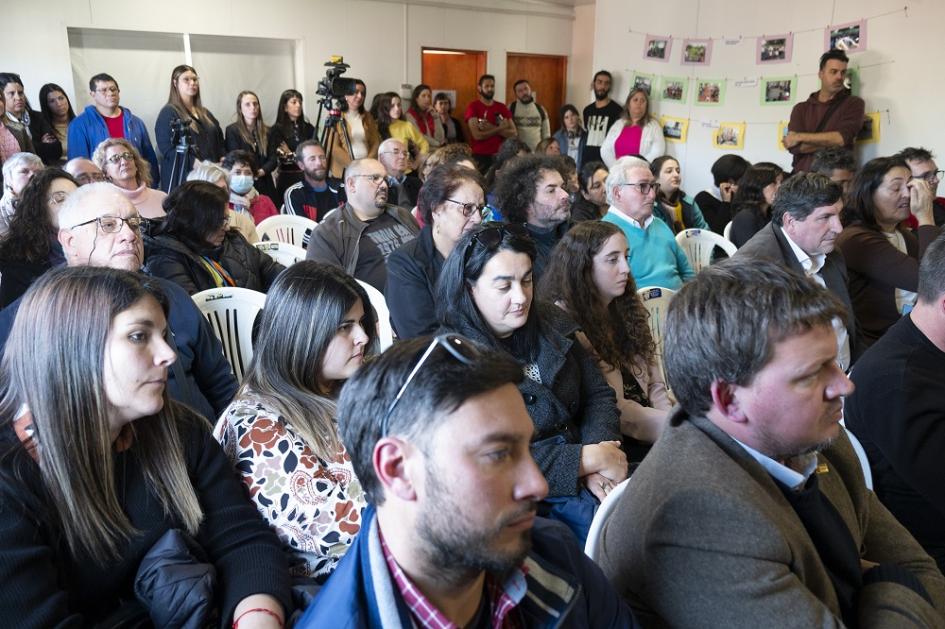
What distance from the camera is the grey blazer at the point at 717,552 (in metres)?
1.04

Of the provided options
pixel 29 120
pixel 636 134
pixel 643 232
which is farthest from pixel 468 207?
pixel 636 134

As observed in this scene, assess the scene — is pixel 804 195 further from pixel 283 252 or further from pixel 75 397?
pixel 75 397

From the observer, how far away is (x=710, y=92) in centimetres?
730

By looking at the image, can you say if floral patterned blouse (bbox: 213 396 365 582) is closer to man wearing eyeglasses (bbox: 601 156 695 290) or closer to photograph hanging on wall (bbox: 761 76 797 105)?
man wearing eyeglasses (bbox: 601 156 695 290)

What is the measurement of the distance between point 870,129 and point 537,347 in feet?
17.1

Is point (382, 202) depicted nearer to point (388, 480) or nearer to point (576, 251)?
point (576, 251)

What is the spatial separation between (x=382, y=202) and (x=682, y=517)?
9.74ft

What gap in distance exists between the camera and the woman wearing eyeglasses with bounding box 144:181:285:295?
2.82m

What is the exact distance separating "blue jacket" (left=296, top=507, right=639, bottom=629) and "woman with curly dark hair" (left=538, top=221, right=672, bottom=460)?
1341 mm

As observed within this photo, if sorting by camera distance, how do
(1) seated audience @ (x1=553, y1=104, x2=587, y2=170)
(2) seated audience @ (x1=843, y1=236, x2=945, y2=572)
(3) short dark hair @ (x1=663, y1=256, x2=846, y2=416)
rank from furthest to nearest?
(1) seated audience @ (x1=553, y1=104, x2=587, y2=170) < (2) seated audience @ (x1=843, y1=236, x2=945, y2=572) < (3) short dark hair @ (x1=663, y1=256, x2=846, y2=416)

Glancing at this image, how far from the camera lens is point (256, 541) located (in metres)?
1.42

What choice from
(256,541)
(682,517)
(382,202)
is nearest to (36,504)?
(256,541)

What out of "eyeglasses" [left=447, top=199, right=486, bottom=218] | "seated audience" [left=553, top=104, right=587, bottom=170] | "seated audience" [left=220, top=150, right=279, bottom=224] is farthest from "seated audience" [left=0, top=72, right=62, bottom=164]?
"seated audience" [left=553, top=104, right=587, bottom=170]

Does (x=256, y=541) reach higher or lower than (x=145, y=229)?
lower
